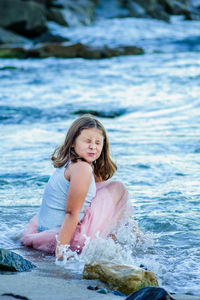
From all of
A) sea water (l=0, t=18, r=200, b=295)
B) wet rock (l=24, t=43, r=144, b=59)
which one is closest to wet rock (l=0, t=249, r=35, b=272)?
sea water (l=0, t=18, r=200, b=295)

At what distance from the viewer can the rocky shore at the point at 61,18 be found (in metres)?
21.3

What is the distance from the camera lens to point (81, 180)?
3.95 meters

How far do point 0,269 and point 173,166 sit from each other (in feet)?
12.8

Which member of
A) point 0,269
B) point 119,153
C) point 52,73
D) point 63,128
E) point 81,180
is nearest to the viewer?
point 0,269

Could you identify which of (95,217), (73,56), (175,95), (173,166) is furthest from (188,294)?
(73,56)

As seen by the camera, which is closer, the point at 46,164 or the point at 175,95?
the point at 46,164

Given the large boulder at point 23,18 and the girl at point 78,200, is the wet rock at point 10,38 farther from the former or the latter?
the girl at point 78,200

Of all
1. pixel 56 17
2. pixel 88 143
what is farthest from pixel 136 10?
pixel 88 143

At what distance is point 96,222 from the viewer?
4156mm

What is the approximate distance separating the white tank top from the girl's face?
6.6 inches

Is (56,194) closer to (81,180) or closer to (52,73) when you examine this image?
(81,180)

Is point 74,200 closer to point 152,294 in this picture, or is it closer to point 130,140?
point 152,294

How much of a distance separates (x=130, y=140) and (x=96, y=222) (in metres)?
4.39

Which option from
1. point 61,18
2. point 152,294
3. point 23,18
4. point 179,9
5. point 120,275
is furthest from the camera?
point 179,9
